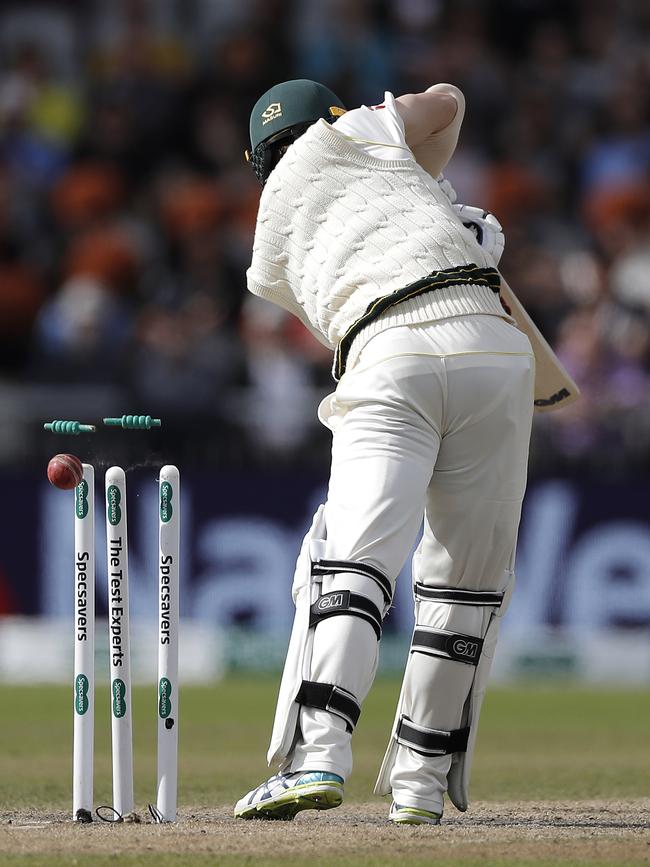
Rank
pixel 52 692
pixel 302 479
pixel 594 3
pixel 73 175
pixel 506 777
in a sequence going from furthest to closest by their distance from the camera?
pixel 594 3
pixel 73 175
pixel 302 479
pixel 52 692
pixel 506 777

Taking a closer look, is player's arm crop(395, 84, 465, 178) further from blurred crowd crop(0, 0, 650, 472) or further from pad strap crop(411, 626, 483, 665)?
blurred crowd crop(0, 0, 650, 472)

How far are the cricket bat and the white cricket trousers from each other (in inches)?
12.9

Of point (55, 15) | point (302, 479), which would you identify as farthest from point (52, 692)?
point (55, 15)

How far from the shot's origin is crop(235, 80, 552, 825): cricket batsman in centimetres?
390

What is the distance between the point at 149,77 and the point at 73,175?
1157 millimetres

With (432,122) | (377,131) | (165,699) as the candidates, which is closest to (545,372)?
(432,122)

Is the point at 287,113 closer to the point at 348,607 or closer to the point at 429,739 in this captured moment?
the point at 348,607

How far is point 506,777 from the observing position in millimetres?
5598

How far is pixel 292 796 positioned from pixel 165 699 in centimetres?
39

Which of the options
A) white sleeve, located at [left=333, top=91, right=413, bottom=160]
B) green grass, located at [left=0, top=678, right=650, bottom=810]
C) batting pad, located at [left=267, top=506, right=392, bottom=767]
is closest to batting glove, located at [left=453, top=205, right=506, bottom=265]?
white sleeve, located at [left=333, top=91, right=413, bottom=160]

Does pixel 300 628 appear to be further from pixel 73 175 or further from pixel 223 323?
pixel 73 175

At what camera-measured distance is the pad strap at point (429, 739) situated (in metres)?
4.19

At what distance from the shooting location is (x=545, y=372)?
4598mm

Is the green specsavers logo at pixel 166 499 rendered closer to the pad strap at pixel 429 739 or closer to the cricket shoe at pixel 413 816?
the pad strap at pixel 429 739
